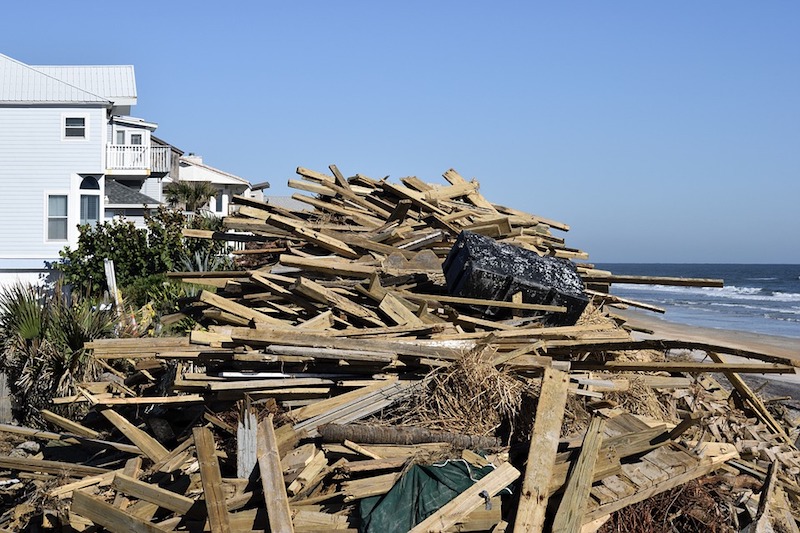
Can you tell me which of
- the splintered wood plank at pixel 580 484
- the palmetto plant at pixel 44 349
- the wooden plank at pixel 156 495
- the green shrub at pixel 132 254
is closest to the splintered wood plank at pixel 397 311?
the splintered wood plank at pixel 580 484

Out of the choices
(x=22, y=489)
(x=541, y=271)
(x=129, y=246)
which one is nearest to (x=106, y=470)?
(x=22, y=489)

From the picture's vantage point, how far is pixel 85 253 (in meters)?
22.8

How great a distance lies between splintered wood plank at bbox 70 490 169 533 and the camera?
629 cm

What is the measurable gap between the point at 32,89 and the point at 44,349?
48.2ft

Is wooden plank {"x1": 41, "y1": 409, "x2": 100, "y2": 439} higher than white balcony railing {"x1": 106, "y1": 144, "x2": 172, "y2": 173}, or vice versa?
white balcony railing {"x1": 106, "y1": 144, "x2": 172, "y2": 173}

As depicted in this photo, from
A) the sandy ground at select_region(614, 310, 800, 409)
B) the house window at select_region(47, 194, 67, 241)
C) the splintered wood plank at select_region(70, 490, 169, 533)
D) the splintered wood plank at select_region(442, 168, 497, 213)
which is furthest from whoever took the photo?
the house window at select_region(47, 194, 67, 241)

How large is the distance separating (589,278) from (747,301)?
5148 cm

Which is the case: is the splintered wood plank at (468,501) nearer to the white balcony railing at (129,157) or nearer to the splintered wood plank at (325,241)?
the splintered wood plank at (325,241)

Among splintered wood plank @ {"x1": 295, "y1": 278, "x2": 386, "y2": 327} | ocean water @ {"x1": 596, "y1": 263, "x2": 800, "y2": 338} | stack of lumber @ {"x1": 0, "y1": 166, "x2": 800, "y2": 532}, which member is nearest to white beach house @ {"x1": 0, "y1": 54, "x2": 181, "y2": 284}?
stack of lumber @ {"x1": 0, "y1": 166, "x2": 800, "y2": 532}

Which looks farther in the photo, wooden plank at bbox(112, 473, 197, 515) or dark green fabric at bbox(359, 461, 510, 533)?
wooden plank at bbox(112, 473, 197, 515)

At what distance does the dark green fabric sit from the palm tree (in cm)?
3796

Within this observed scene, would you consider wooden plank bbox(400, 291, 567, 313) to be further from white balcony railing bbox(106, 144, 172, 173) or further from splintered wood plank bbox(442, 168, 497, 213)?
white balcony railing bbox(106, 144, 172, 173)

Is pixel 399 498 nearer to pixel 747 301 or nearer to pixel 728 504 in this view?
pixel 728 504

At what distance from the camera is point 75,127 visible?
25.8 meters
